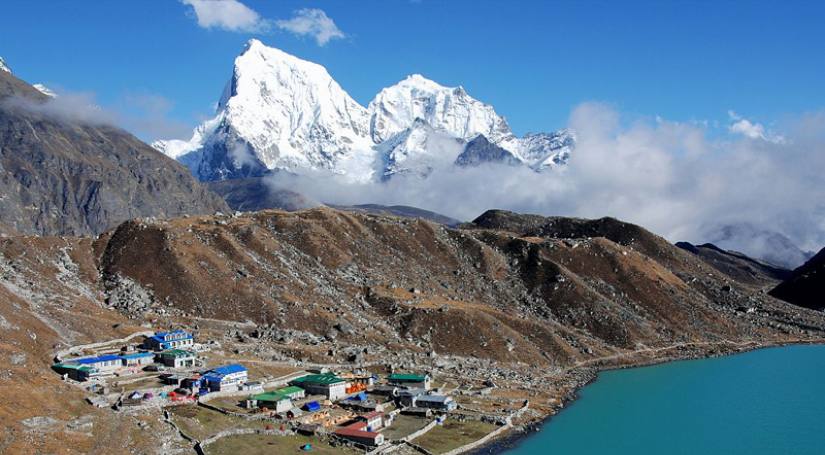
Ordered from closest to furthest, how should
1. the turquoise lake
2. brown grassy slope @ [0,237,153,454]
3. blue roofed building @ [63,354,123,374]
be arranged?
brown grassy slope @ [0,237,153,454], blue roofed building @ [63,354,123,374], the turquoise lake

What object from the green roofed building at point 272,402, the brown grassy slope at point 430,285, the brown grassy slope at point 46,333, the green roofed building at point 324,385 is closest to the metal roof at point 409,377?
the green roofed building at point 324,385

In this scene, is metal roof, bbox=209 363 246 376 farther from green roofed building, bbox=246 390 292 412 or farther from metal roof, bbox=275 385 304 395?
metal roof, bbox=275 385 304 395

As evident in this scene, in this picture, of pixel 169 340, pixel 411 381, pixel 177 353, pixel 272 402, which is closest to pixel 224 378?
pixel 272 402

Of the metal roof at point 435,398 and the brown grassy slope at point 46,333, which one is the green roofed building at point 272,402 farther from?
the metal roof at point 435,398

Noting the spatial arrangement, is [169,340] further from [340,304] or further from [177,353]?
[340,304]

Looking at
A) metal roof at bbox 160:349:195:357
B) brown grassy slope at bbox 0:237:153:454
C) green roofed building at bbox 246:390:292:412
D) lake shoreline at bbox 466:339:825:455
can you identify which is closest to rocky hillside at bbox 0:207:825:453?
brown grassy slope at bbox 0:237:153:454

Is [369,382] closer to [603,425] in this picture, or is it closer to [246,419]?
[246,419]
